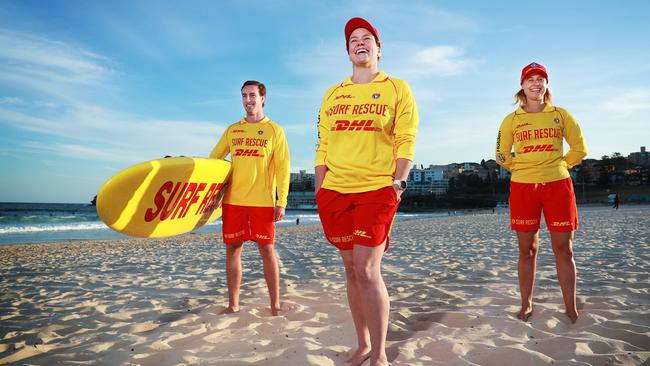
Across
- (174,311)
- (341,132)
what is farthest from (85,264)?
(341,132)

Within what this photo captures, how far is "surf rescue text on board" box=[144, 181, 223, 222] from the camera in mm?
3697

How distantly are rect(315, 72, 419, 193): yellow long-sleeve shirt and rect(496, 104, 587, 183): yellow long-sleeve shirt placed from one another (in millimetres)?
1435

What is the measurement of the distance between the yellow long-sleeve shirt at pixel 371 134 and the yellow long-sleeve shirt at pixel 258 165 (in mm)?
1296

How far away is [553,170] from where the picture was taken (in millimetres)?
3074

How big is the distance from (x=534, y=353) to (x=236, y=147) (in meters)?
2.78

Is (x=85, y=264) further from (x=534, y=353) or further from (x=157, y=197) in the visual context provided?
(x=534, y=353)

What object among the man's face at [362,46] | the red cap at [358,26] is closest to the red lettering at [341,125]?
the man's face at [362,46]

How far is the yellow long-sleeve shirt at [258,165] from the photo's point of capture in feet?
11.5

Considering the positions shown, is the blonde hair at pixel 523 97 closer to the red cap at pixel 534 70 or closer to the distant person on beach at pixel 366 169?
the red cap at pixel 534 70

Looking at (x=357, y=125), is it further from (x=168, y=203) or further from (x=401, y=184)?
(x=168, y=203)

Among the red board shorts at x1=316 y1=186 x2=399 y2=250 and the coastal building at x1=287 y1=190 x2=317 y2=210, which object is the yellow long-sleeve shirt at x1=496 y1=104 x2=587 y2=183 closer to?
the red board shorts at x1=316 y1=186 x2=399 y2=250

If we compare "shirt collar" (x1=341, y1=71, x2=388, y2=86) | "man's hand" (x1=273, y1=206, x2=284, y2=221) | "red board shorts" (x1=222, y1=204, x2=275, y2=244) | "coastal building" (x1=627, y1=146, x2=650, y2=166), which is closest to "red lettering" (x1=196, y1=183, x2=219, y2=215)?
"red board shorts" (x1=222, y1=204, x2=275, y2=244)

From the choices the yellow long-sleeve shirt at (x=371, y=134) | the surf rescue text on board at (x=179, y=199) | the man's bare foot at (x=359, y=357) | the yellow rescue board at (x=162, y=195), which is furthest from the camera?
the surf rescue text on board at (x=179, y=199)

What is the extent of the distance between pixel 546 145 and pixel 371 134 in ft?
Result: 5.68
